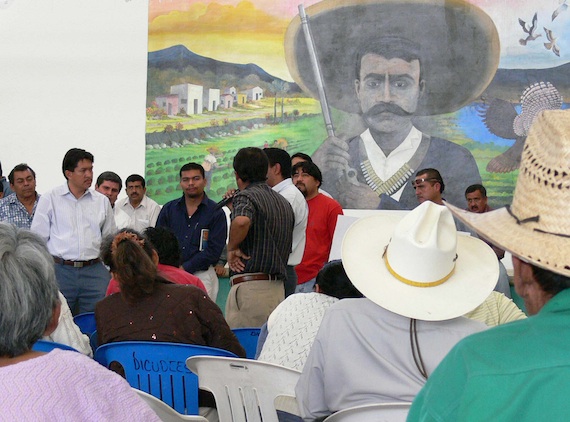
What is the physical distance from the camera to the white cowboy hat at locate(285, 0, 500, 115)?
24.7ft

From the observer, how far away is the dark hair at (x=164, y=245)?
4.23 metres

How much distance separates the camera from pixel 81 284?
235 inches

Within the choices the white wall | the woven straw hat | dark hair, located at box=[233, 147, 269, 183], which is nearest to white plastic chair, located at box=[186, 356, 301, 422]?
the woven straw hat

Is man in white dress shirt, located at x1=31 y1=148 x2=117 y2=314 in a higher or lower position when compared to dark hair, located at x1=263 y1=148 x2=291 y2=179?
lower

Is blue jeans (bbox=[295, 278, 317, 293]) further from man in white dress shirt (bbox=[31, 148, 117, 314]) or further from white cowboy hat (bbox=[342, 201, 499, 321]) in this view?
white cowboy hat (bbox=[342, 201, 499, 321])

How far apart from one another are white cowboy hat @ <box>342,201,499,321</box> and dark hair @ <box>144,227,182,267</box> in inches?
74.6

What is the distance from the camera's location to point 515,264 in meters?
1.23

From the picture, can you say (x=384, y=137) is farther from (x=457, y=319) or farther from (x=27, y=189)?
(x=457, y=319)

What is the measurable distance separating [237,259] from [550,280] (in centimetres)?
397

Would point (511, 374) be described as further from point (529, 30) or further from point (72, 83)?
point (72, 83)

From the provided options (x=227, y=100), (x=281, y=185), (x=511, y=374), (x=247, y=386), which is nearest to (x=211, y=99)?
(x=227, y=100)

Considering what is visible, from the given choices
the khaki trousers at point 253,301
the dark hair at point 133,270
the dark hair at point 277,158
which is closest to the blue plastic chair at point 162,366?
the dark hair at point 133,270

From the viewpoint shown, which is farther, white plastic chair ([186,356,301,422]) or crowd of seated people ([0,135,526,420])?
A: white plastic chair ([186,356,301,422])

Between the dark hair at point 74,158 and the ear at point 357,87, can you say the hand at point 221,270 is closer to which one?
the dark hair at point 74,158
